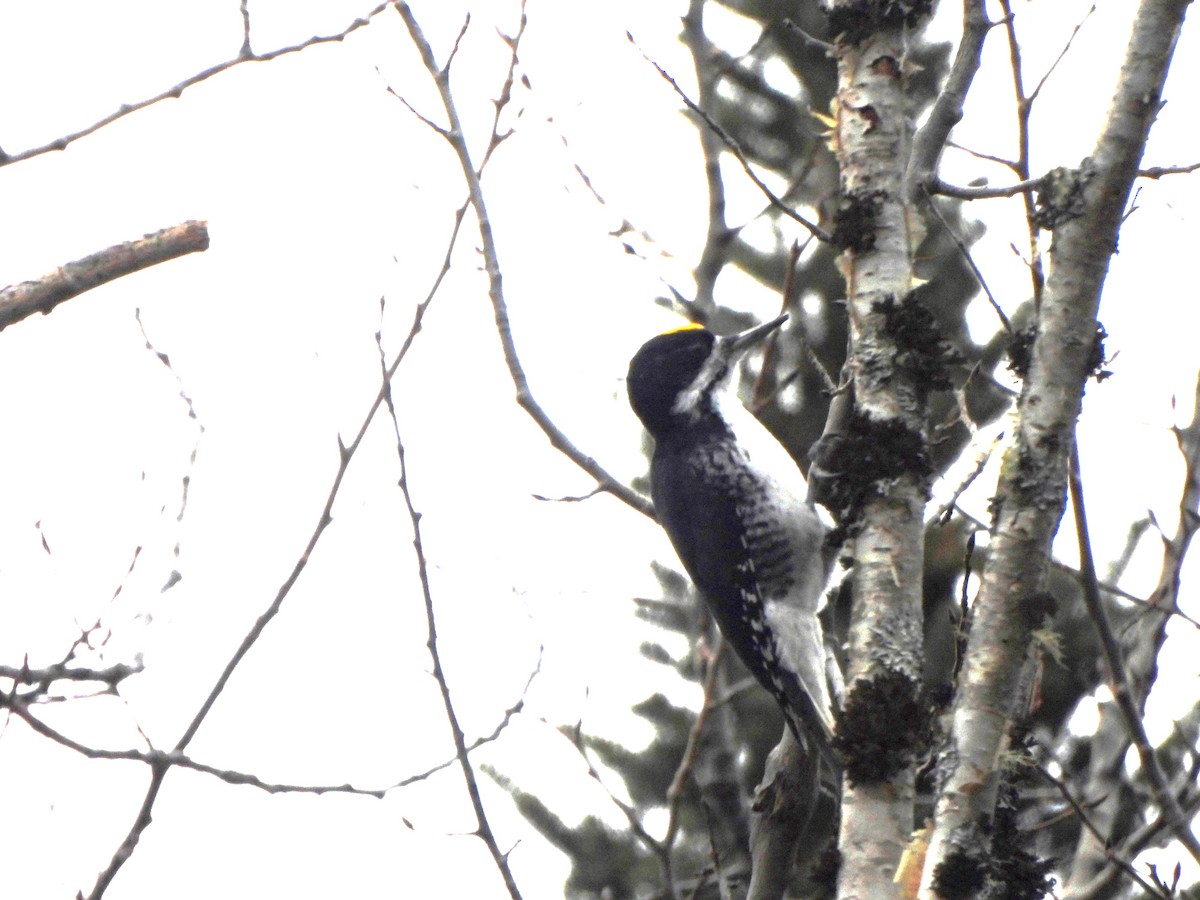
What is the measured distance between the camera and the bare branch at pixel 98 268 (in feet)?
8.68

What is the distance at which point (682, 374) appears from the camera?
5.86 metres

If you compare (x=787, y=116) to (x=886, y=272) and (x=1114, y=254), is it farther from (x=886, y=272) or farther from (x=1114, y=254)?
(x=1114, y=254)

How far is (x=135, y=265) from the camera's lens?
2.80 metres

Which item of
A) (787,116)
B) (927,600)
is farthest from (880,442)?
(787,116)

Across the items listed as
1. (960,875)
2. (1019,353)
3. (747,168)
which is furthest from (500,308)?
(960,875)

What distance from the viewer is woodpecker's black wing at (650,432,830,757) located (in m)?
5.18

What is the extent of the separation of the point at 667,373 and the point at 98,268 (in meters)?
3.37

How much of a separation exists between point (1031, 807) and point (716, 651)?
2887 mm

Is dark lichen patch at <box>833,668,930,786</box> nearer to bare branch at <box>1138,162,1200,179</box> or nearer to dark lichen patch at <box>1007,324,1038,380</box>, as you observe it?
dark lichen patch at <box>1007,324,1038,380</box>

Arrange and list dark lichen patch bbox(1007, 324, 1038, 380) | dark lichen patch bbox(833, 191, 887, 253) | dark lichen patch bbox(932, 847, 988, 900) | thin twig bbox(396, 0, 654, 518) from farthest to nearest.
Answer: thin twig bbox(396, 0, 654, 518), dark lichen patch bbox(833, 191, 887, 253), dark lichen patch bbox(1007, 324, 1038, 380), dark lichen patch bbox(932, 847, 988, 900)

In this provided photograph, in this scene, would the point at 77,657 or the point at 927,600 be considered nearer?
the point at 77,657

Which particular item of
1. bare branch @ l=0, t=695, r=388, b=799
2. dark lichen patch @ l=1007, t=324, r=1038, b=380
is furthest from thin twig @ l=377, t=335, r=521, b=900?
dark lichen patch @ l=1007, t=324, r=1038, b=380

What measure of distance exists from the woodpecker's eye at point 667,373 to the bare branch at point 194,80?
→ 7.43 feet

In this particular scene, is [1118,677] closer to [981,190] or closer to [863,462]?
[863,462]
